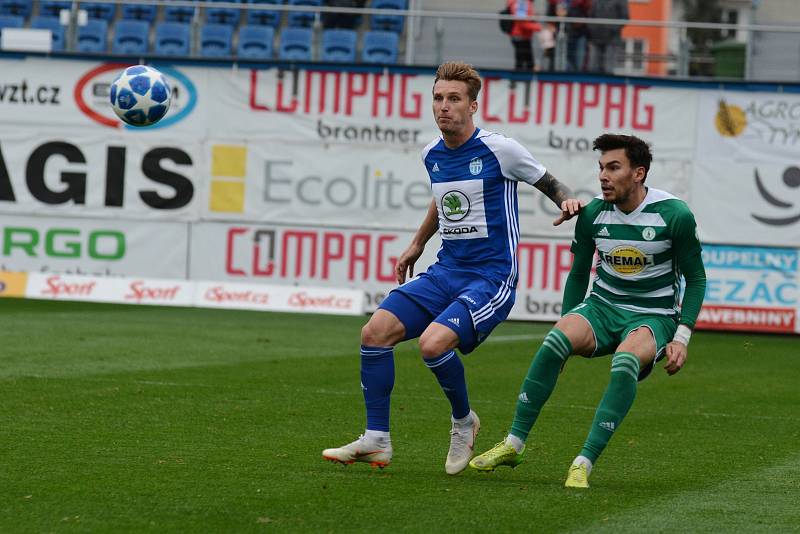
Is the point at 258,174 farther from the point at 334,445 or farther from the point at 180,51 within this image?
the point at 334,445

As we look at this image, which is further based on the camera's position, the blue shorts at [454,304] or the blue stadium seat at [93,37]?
the blue stadium seat at [93,37]

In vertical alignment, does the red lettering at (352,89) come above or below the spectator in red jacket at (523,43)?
below

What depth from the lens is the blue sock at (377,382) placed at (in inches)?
291

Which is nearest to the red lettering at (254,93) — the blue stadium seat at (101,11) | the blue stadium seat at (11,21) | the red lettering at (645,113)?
the blue stadium seat at (101,11)

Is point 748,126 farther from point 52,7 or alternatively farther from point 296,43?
point 52,7

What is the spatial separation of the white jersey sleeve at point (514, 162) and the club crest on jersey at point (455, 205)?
0.27m

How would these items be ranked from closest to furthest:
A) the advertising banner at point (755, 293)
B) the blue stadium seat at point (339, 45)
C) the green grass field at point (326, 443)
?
the green grass field at point (326, 443) → the advertising banner at point (755, 293) → the blue stadium seat at point (339, 45)

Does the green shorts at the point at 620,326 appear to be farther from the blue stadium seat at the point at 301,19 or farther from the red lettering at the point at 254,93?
the blue stadium seat at the point at 301,19

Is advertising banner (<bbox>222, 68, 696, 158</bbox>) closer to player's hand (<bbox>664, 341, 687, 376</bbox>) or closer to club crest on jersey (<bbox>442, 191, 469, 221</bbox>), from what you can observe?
club crest on jersey (<bbox>442, 191, 469, 221</bbox>)

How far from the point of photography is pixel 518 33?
21484 mm

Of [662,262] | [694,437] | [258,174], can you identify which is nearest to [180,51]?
[258,174]

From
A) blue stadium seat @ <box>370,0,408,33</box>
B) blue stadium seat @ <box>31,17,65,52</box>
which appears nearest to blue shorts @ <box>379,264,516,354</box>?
blue stadium seat @ <box>370,0,408,33</box>

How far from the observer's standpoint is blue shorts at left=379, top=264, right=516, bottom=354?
24.0ft

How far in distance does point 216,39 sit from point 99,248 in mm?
4689
